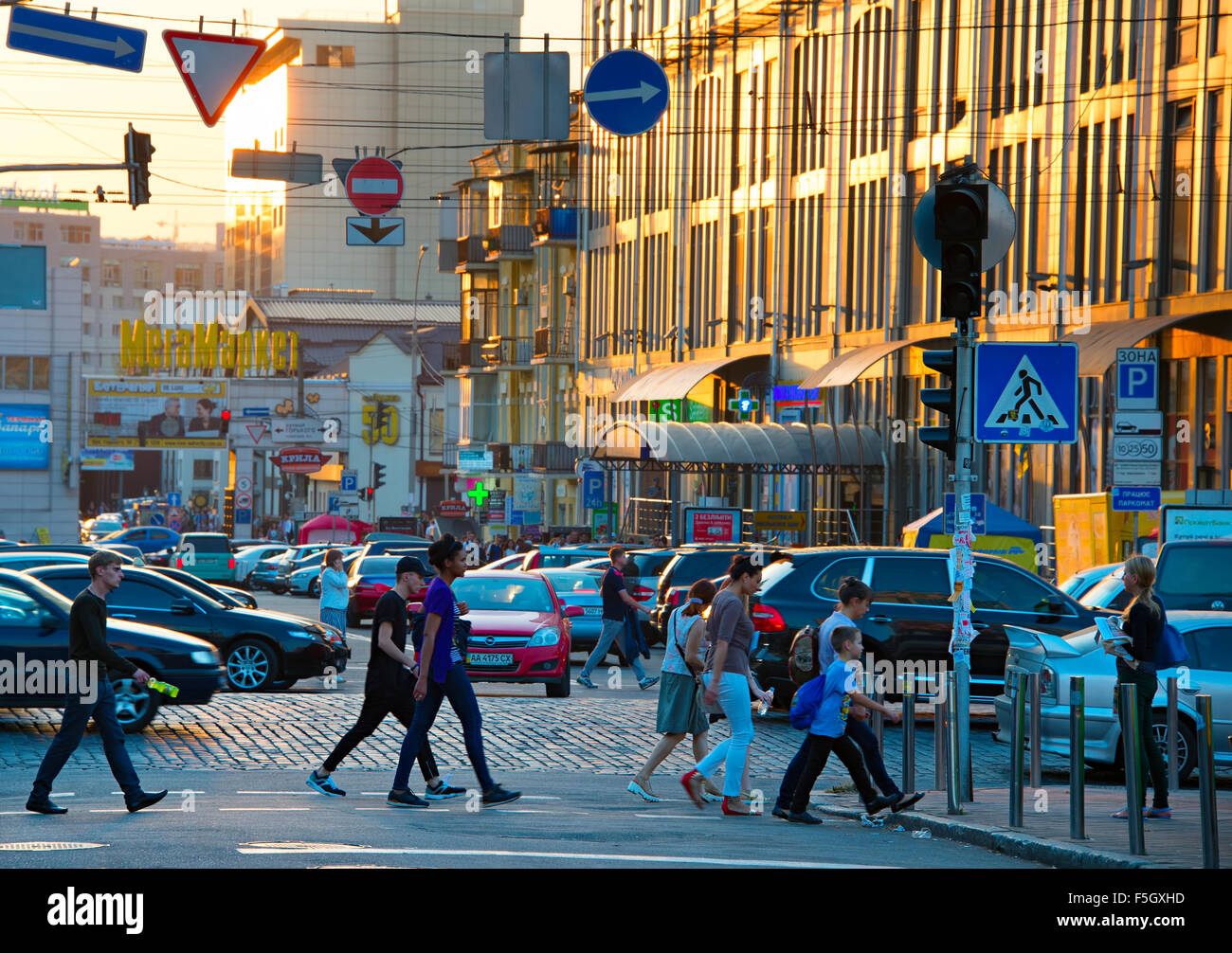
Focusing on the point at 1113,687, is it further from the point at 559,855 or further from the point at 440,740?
the point at 559,855

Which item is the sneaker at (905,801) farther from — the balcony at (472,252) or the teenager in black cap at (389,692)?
the balcony at (472,252)

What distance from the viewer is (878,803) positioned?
12.4m

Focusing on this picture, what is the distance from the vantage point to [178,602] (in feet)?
72.1

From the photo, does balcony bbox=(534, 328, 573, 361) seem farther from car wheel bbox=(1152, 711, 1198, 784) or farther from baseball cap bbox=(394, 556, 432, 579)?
baseball cap bbox=(394, 556, 432, 579)

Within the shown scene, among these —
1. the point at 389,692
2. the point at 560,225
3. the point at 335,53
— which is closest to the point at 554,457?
the point at 560,225

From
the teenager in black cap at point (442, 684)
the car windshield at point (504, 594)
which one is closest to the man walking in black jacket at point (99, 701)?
the teenager in black cap at point (442, 684)

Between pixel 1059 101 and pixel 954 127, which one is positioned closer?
pixel 1059 101

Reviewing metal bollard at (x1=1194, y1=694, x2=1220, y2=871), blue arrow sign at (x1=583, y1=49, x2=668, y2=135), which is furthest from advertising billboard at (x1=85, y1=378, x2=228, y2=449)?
metal bollard at (x1=1194, y1=694, x2=1220, y2=871)

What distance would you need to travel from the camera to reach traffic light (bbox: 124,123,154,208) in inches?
939

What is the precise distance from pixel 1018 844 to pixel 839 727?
1676mm

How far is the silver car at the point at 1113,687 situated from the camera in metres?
14.7
